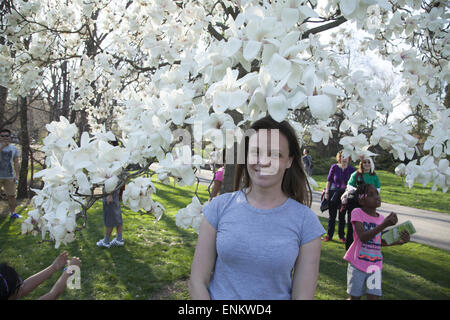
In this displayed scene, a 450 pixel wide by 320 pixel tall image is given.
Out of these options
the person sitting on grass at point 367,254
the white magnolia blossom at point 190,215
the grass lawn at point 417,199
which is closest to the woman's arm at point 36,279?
the white magnolia blossom at point 190,215

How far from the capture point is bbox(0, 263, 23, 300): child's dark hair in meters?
1.83

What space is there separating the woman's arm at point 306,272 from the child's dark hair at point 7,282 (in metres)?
1.62

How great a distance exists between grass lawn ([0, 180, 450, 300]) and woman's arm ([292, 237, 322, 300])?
2.42 meters

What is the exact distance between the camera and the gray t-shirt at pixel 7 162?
5.70 meters

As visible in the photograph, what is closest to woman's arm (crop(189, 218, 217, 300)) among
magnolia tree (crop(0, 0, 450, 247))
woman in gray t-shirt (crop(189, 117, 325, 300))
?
woman in gray t-shirt (crop(189, 117, 325, 300))

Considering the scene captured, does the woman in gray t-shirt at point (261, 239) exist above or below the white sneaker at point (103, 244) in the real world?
above

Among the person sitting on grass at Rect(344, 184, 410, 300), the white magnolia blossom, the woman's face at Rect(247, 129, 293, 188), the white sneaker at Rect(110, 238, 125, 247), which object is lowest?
the white sneaker at Rect(110, 238, 125, 247)

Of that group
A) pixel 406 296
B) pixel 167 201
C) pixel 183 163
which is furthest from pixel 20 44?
pixel 167 201

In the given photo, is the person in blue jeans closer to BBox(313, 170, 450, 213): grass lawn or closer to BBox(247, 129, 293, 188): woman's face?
BBox(313, 170, 450, 213): grass lawn

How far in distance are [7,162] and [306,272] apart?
612cm

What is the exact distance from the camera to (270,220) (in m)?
1.35

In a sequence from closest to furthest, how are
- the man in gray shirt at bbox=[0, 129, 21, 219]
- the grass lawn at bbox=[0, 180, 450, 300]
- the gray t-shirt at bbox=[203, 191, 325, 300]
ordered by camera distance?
the gray t-shirt at bbox=[203, 191, 325, 300]
the grass lawn at bbox=[0, 180, 450, 300]
the man in gray shirt at bbox=[0, 129, 21, 219]

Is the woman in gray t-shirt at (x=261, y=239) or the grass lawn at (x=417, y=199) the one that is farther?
the grass lawn at (x=417, y=199)

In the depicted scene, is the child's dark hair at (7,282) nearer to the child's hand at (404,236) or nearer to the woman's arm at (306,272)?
the woman's arm at (306,272)
